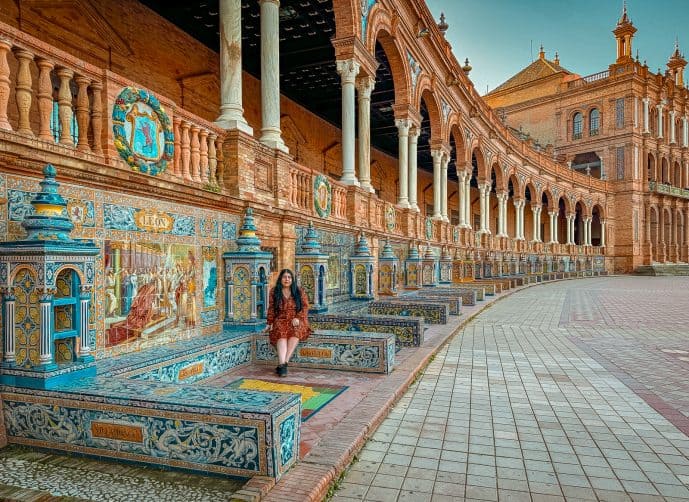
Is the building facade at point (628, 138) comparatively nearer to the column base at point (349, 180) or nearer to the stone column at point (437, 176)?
the stone column at point (437, 176)

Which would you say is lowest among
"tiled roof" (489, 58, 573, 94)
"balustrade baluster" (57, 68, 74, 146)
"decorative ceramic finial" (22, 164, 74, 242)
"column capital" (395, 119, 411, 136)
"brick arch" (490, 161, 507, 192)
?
"decorative ceramic finial" (22, 164, 74, 242)

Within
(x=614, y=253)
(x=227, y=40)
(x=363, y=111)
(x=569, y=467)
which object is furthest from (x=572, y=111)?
(x=569, y=467)

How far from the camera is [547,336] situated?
9.19 metres

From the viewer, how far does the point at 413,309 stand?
31.7ft

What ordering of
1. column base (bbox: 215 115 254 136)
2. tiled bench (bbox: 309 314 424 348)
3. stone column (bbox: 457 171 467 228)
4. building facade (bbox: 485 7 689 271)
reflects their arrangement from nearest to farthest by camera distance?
column base (bbox: 215 115 254 136) → tiled bench (bbox: 309 314 424 348) → stone column (bbox: 457 171 467 228) → building facade (bbox: 485 7 689 271)

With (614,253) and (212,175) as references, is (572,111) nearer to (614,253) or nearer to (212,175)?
(614,253)

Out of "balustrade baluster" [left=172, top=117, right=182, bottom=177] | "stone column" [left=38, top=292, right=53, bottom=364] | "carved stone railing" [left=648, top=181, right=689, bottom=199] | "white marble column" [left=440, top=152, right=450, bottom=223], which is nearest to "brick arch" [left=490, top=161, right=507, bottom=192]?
"white marble column" [left=440, top=152, right=450, bottom=223]

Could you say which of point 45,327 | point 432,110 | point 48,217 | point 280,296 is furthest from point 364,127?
point 45,327

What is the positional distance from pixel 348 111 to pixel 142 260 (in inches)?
292

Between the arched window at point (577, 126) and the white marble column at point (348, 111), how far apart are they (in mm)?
38488

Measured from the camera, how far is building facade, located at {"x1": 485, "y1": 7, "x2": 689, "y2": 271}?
132 feet

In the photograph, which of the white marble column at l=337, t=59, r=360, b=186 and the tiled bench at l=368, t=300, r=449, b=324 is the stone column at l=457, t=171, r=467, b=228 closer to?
the white marble column at l=337, t=59, r=360, b=186

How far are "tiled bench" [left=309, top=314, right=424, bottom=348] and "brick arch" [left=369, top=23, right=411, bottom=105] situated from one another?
8.15 m

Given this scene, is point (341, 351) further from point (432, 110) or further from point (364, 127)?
point (432, 110)
